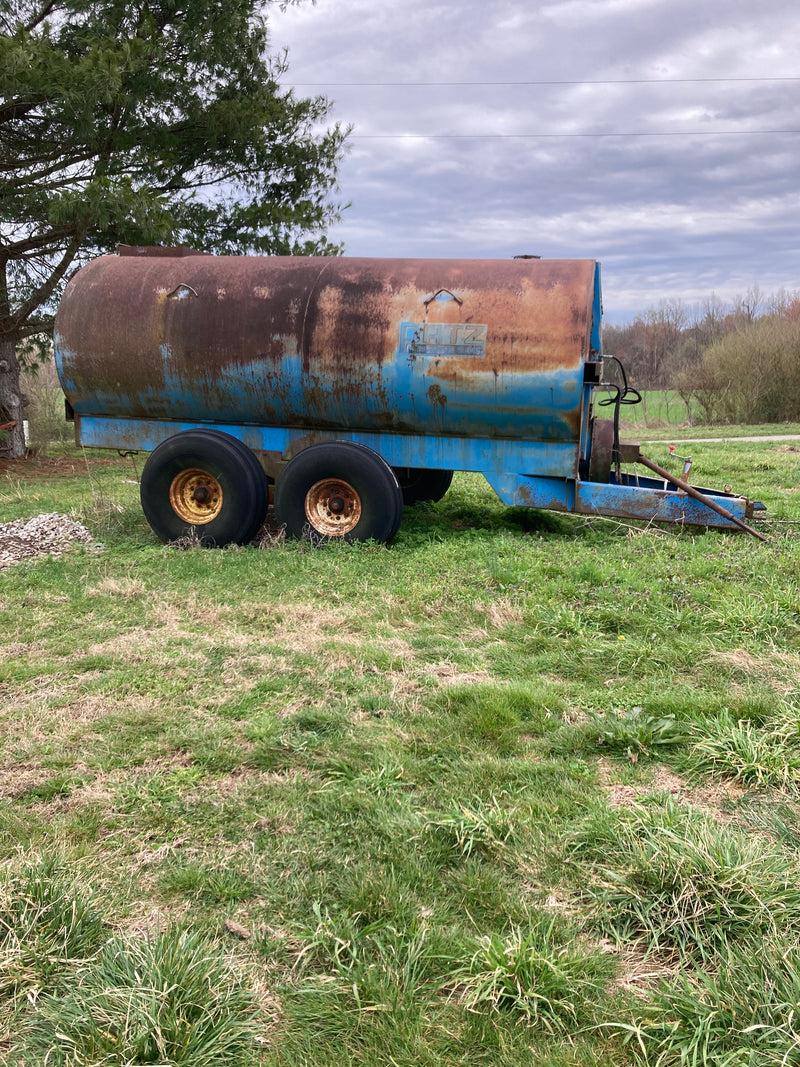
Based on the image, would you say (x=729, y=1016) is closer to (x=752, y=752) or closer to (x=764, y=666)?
(x=752, y=752)

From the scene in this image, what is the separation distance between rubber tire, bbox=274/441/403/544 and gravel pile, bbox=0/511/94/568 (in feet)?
6.71

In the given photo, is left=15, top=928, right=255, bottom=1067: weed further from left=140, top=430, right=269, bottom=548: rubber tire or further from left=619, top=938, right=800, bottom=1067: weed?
left=140, top=430, right=269, bottom=548: rubber tire

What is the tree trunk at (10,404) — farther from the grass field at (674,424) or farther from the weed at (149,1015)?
the weed at (149,1015)

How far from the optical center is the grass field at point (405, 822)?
205cm

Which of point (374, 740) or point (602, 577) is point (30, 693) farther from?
point (602, 577)

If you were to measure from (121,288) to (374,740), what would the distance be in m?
5.98

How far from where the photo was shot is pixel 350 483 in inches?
283

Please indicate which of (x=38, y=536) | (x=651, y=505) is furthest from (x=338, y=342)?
(x=38, y=536)

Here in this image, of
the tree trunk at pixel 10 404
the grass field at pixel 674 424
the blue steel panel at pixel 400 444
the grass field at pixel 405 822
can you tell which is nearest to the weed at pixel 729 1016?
the grass field at pixel 405 822

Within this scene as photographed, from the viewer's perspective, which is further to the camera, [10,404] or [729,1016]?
[10,404]

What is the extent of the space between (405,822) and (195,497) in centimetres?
523

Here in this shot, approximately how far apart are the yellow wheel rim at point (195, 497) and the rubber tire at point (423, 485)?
2.34 metres

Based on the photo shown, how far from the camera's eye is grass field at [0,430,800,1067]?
205cm

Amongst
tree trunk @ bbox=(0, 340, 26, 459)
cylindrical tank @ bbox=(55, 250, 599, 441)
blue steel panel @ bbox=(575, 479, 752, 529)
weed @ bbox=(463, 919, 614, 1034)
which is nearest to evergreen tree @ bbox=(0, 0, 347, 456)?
tree trunk @ bbox=(0, 340, 26, 459)
